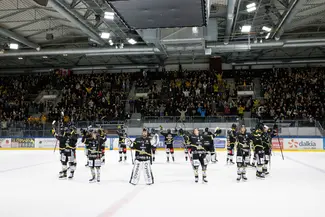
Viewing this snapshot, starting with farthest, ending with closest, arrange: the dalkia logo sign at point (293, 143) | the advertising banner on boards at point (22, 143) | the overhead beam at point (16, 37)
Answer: the advertising banner on boards at point (22, 143) < the overhead beam at point (16, 37) < the dalkia logo sign at point (293, 143)

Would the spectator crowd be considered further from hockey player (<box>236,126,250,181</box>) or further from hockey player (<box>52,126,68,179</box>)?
hockey player (<box>52,126,68,179</box>)

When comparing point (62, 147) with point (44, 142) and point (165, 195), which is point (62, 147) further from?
point (44, 142)

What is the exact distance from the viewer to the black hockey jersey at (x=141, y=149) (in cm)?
824

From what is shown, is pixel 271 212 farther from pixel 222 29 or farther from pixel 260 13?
pixel 222 29

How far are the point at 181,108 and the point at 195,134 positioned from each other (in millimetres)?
15562

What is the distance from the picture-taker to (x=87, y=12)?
16.1 meters

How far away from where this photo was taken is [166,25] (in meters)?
10.1

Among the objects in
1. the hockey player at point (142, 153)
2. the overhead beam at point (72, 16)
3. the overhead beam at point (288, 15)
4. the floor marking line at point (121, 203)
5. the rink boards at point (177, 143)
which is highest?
the overhead beam at point (288, 15)

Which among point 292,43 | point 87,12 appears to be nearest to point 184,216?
point 87,12

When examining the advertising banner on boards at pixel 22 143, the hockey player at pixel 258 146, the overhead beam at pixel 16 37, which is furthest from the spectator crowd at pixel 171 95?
the hockey player at pixel 258 146

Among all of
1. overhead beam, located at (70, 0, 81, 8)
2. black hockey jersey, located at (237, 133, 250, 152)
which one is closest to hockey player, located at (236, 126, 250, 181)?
black hockey jersey, located at (237, 133, 250, 152)

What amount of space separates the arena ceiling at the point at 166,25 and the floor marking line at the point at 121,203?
5104 mm

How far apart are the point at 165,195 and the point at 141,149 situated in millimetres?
1573

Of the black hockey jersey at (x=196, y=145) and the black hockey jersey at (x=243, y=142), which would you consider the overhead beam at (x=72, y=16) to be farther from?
the black hockey jersey at (x=243, y=142)
